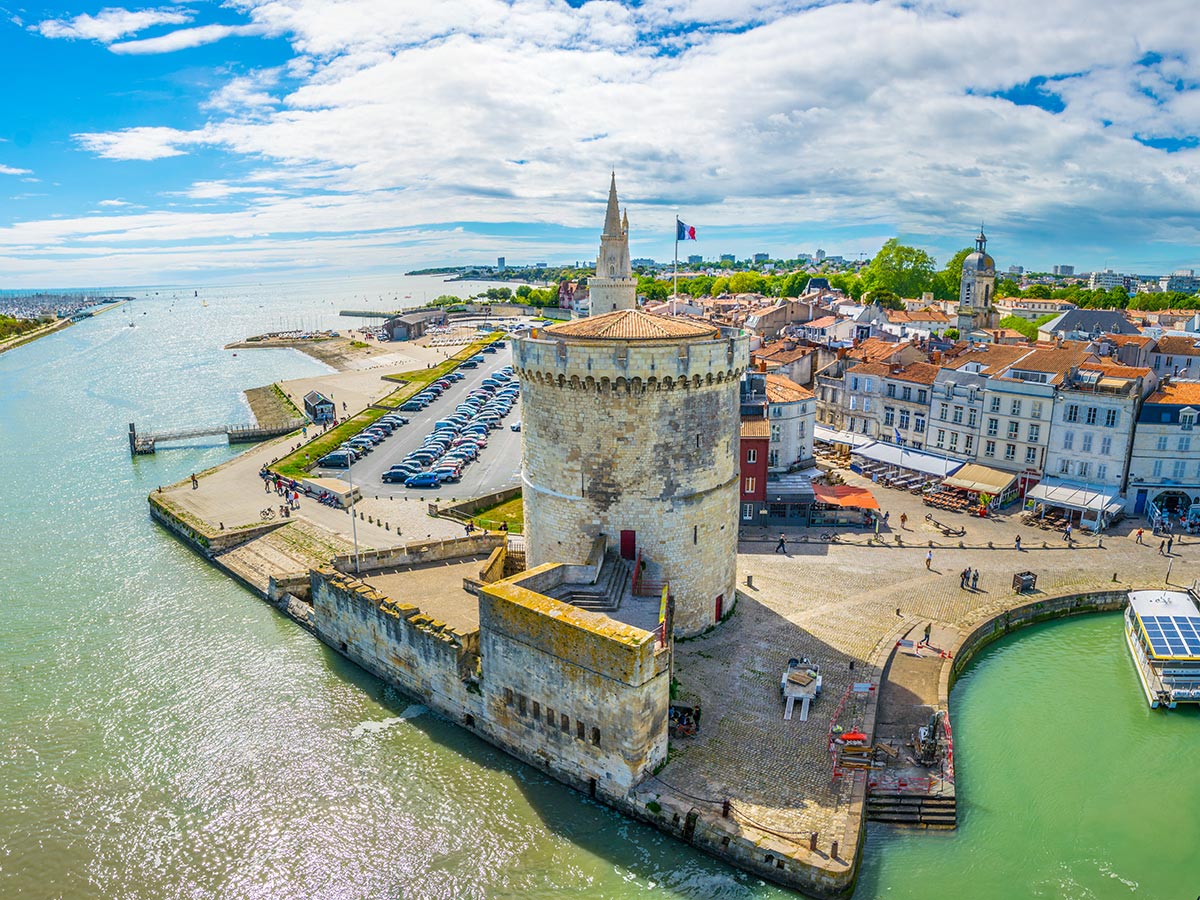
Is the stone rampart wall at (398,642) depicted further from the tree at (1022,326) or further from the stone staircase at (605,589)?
the tree at (1022,326)

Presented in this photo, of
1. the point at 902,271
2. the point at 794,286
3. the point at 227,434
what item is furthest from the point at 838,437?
the point at 794,286

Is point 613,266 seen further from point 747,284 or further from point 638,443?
point 747,284

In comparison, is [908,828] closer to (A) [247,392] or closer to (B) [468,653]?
(B) [468,653]

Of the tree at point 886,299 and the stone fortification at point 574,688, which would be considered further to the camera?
the tree at point 886,299

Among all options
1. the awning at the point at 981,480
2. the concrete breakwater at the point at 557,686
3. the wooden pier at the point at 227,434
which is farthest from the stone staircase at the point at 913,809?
the wooden pier at the point at 227,434

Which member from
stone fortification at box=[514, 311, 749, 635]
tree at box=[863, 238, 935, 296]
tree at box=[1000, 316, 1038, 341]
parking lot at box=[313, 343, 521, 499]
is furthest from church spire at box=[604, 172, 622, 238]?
tree at box=[863, 238, 935, 296]
